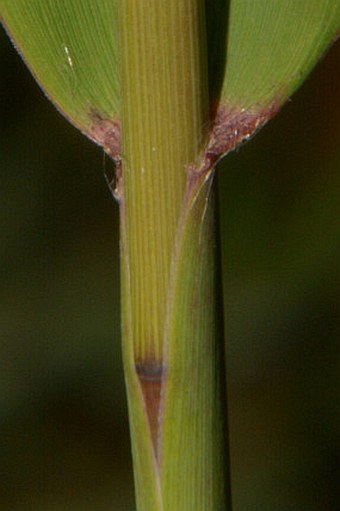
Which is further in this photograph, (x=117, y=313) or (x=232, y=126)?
(x=117, y=313)

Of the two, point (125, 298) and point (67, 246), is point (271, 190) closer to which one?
point (67, 246)

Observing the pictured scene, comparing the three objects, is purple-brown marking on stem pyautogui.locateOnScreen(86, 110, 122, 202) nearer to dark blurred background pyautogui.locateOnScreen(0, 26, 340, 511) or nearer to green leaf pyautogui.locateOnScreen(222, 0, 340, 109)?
green leaf pyautogui.locateOnScreen(222, 0, 340, 109)

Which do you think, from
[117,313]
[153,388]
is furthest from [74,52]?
[117,313]

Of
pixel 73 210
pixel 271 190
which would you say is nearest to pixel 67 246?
pixel 73 210

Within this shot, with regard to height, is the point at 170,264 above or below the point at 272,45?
below

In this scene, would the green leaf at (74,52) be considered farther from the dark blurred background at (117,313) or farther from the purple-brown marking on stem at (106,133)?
the dark blurred background at (117,313)

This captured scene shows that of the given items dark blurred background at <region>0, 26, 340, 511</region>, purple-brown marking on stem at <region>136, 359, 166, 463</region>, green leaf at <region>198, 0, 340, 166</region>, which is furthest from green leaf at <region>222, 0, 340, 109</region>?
dark blurred background at <region>0, 26, 340, 511</region>

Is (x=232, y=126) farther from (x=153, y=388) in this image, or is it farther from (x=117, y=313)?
(x=117, y=313)
